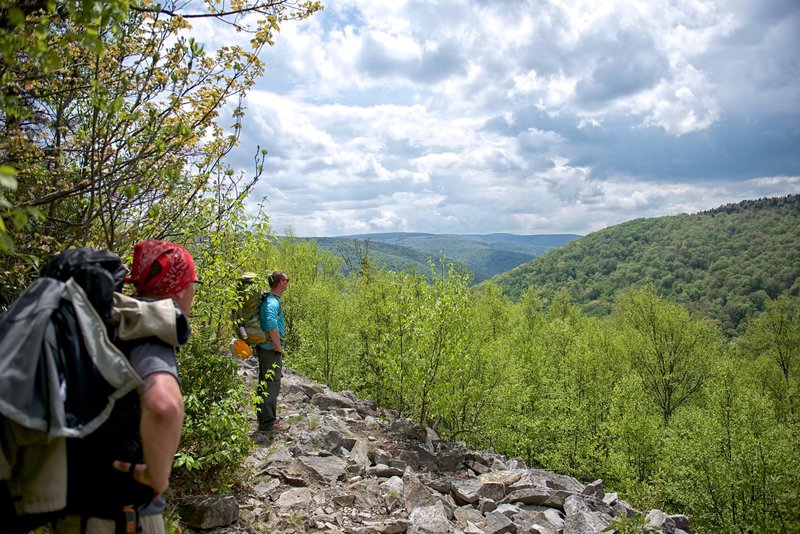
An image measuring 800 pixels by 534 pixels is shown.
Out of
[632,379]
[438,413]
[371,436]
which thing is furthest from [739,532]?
[371,436]

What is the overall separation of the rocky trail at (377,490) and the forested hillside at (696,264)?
311 ft

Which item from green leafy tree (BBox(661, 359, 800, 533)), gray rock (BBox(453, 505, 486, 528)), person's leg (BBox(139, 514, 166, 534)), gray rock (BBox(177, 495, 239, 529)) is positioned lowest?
green leafy tree (BBox(661, 359, 800, 533))

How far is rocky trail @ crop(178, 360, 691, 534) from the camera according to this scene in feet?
20.2

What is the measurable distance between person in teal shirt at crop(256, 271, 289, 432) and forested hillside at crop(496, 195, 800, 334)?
98818mm

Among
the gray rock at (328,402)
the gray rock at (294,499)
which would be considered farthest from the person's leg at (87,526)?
the gray rock at (328,402)

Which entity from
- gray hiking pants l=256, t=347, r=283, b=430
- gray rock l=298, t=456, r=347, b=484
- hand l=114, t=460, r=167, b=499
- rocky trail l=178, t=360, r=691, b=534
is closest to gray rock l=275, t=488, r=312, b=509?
rocky trail l=178, t=360, r=691, b=534

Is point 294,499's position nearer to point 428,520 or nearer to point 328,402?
point 428,520

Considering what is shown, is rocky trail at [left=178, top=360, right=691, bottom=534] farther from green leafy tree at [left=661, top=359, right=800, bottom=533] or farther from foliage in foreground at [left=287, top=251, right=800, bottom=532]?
green leafy tree at [left=661, top=359, right=800, bottom=533]

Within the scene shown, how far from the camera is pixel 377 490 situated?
7.52m

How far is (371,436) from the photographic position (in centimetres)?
1090

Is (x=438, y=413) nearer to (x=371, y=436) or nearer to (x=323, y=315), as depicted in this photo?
(x=371, y=436)

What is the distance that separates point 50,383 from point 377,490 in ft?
20.6

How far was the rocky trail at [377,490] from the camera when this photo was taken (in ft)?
20.2

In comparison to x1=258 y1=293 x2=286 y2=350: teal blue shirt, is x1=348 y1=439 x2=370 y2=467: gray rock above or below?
below
